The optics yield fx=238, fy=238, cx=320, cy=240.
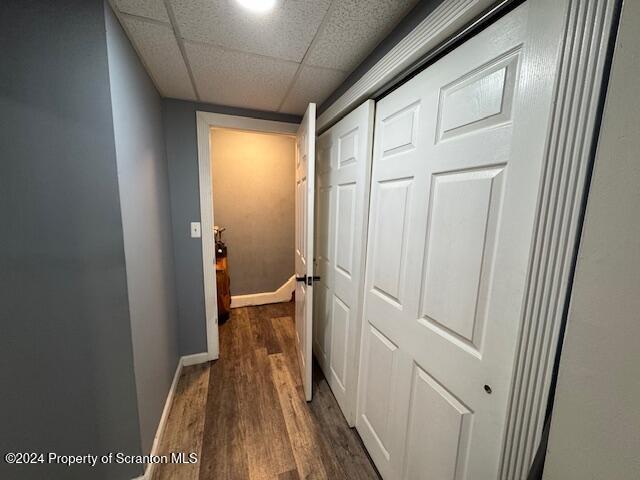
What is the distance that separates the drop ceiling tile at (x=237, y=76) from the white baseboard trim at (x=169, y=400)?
208cm

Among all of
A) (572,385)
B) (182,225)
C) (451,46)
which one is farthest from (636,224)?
(182,225)

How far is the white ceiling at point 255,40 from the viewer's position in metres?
0.92

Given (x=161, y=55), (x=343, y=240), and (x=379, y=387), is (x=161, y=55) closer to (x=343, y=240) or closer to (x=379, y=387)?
(x=343, y=240)

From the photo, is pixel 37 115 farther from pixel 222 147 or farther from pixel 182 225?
pixel 222 147

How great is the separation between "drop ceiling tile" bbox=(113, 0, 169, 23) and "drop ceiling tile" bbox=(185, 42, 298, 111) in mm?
174

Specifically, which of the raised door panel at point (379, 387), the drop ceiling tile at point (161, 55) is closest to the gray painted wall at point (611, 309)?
the raised door panel at point (379, 387)

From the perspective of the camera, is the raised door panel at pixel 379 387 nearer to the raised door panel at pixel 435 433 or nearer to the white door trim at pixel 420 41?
the raised door panel at pixel 435 433

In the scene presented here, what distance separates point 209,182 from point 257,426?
1779 millimetres

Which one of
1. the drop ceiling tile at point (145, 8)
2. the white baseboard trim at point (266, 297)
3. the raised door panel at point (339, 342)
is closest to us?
the drop ceiling tile at point (145, 8)

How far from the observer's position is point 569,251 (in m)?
0.51

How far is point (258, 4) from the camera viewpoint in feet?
2.94

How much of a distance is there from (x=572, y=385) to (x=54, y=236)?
160 centimetres

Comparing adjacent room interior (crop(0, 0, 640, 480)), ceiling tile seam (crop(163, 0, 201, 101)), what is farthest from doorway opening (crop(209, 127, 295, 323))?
ceiling tile seam (crop(163, 0, 201, 101))

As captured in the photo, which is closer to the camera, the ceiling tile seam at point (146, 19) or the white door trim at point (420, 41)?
the white door trim at point (420, 41)
